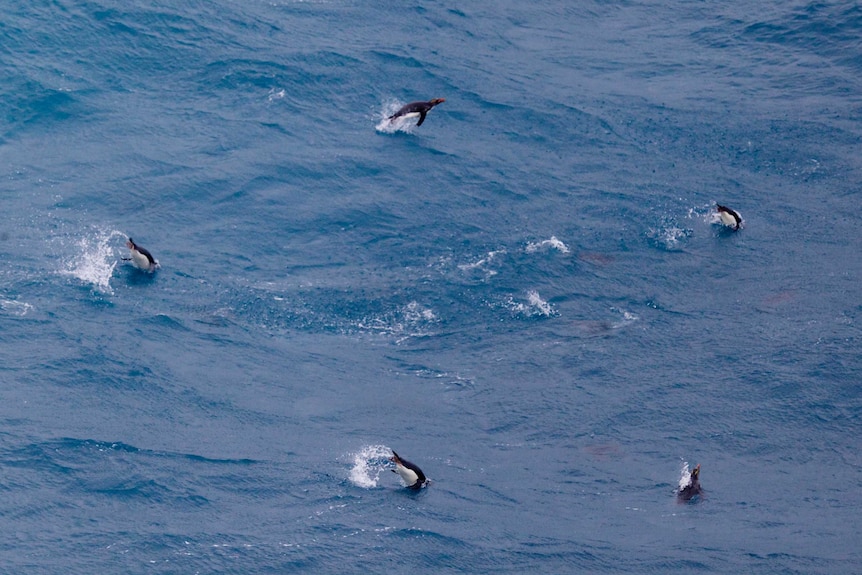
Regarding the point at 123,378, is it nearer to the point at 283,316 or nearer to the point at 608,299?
the point at 283,316

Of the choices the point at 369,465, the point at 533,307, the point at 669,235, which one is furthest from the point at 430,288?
the point at 669,235

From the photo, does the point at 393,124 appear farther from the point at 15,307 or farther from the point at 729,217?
the point at 15,307

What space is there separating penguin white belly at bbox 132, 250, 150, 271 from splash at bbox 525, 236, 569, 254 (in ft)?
48.5

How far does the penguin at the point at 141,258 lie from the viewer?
41781 mm

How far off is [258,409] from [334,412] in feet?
8.56

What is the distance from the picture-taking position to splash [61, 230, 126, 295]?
42.3 m

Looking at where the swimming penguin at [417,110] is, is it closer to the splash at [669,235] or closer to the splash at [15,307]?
the splash at [669,235]

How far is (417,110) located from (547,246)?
960cm

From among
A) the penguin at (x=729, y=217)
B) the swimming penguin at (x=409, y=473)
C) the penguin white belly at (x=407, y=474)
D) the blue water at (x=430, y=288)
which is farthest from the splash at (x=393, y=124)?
the penguin white belly at (x=407, y=474)

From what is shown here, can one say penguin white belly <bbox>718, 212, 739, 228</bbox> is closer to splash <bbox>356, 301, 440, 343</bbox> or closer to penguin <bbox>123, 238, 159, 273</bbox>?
splash <bbox>356, 301, 440, 343</bbox>

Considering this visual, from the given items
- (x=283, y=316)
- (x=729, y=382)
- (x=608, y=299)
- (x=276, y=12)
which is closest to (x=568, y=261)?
(x=608, y=299)

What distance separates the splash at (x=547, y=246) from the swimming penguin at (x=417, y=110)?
833 centimetres

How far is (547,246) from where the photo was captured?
45.0 m

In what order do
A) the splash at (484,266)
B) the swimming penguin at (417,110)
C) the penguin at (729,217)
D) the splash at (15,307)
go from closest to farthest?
the splash at (15,307) < the splash at (484,266) < the penguin at (729,217) < the swimming penguin at (417,110)
